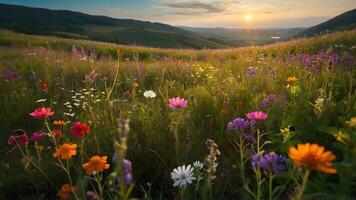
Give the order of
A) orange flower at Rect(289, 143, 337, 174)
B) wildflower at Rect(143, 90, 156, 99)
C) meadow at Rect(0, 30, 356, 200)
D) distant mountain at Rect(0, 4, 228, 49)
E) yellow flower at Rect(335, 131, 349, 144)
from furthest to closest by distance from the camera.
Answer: distant mountain at Rect(0, 4, 228, 49) < wildflower at Rect(143, 90, 156, 99) < meadow at Rect(0, 30, 356, 200) < yellow flower at Rect(335, 131, 349, 144) < orange flower at Rect(289, 143, 337, 174)

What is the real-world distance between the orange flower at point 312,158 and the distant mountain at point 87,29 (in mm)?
27648

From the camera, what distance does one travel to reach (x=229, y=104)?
3.40 metres

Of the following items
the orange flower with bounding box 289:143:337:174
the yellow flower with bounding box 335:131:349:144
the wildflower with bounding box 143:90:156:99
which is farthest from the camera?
the wildflower with bounding box 143:90:156:99

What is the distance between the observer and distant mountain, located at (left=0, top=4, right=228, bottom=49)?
71.9 meters

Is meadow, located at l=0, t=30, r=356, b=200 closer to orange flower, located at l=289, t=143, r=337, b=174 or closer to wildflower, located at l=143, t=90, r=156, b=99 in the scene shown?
wildflower, located at l=143, t=90, r=156, b=99

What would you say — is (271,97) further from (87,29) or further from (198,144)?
(87,29)

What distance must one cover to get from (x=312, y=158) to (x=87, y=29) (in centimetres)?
11521

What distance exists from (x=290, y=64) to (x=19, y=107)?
3636 millimetres

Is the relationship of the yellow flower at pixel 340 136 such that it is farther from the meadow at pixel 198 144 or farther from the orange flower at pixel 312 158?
the orange flower at pixel 312 158

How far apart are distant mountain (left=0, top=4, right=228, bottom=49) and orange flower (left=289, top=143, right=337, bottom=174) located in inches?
1089

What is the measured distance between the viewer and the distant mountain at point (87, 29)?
71.9 meters

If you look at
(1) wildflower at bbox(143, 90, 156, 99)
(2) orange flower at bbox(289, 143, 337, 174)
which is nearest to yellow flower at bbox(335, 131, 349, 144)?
(2) orange flower at bbox(289, 143, 337, 174)

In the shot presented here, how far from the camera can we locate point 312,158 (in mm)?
890

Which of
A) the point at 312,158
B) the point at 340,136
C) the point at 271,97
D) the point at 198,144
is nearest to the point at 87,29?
the point at 271,97
